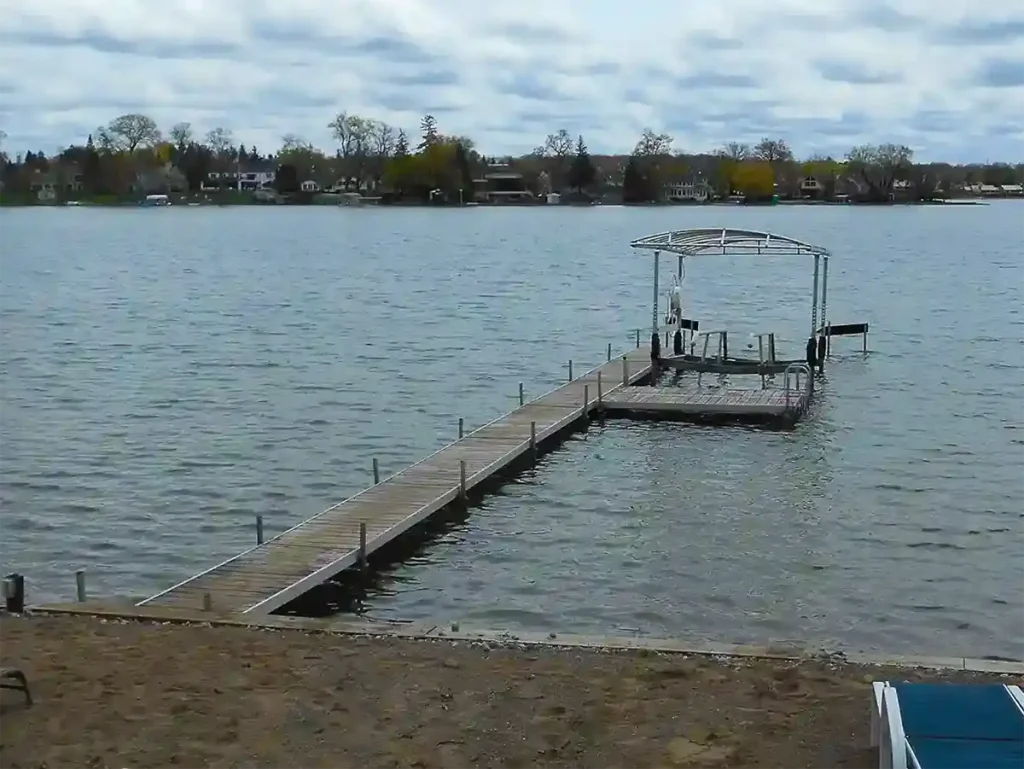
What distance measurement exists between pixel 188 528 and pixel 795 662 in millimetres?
10295

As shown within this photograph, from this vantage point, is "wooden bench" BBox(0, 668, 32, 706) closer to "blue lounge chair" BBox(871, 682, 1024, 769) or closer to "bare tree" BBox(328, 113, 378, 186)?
"blue lounge chair" BBox(871, 682, 1024, 769)

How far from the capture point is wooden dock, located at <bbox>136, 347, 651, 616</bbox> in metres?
12.8

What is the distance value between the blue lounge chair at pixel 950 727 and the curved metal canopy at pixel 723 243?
21016 mm

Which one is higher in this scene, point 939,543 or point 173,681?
point 173,681

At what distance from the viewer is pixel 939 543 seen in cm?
1694

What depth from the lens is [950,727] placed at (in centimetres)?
659

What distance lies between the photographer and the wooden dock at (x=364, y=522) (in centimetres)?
1277

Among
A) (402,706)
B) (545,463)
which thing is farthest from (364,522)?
(402,706)

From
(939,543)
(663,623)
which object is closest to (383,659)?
(663,623)

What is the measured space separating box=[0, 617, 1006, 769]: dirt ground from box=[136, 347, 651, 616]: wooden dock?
2.18m

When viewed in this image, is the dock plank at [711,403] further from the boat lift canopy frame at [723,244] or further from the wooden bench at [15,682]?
the wooden bench at [15,682]

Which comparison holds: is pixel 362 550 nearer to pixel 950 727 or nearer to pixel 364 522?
pixel 364 522

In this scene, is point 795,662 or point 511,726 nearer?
point 511,726

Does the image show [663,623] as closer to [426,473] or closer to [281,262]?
[426,473]
